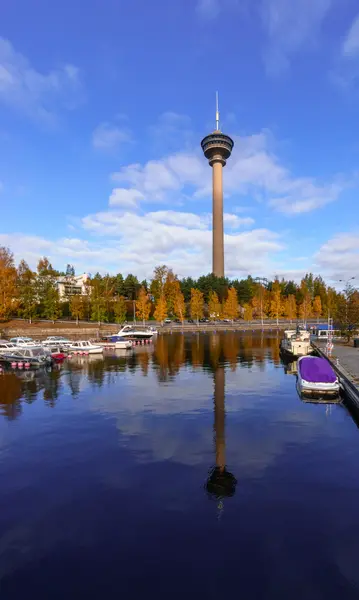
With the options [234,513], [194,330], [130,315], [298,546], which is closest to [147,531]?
[234,513]

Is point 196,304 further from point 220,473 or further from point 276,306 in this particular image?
point 220,473

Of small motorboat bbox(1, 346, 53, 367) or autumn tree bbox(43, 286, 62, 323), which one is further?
autumn tree bbox(43, 286, 62, 323)

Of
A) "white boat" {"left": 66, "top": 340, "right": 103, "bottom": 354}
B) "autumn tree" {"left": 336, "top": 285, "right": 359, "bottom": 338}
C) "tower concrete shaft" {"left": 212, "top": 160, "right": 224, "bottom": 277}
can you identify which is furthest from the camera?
"tower concrete shaft" {"left": 212, "top": 160, "right": 224, "bottom": 277}

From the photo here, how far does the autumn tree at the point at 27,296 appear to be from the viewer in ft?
350

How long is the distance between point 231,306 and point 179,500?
124m

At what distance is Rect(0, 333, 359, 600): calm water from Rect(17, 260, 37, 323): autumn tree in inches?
3269

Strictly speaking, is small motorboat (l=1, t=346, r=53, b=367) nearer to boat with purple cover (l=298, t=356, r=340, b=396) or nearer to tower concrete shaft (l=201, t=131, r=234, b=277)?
boat with purple cover (l=298, t=356, r=340, b=396)

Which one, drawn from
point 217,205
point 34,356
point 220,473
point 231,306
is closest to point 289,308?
point 231,306

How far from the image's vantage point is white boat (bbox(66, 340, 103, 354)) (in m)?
65.4

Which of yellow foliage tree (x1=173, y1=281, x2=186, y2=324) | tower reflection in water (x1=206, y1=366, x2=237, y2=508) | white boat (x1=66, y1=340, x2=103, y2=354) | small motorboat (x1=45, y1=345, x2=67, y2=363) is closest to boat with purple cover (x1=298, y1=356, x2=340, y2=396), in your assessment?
tower reflection in water (x1=206, y1=366, x2=237, y2=508)

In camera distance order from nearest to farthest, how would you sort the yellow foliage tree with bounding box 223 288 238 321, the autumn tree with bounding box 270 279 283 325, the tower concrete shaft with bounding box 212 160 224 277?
the yellow foliage tree with bounding box 223 288 238 321, the autumn tree with bounding box 270 279 283 325, the tower concrete shaft with bounding box 212 160 224 277

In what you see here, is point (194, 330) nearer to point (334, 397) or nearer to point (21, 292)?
point (21, 292)

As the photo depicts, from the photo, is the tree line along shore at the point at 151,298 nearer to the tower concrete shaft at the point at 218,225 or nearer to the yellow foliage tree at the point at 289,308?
the yellow foliage tree at the point at 289,308

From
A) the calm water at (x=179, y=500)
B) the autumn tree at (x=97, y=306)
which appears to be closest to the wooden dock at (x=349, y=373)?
the calm water at (x=179, y=500)
